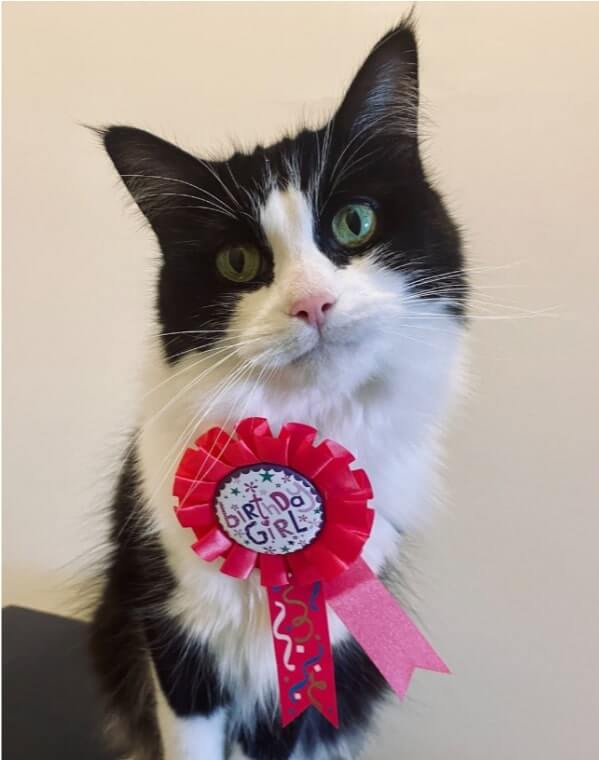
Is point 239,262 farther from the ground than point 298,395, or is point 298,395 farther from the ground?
point 239,262

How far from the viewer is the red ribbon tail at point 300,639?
0.65 metres

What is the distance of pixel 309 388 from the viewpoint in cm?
62

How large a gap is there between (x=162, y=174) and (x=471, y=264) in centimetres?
36

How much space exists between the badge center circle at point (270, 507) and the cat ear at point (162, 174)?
268mm

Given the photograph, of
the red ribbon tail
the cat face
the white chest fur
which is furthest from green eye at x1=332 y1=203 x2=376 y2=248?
the red ribbon tail

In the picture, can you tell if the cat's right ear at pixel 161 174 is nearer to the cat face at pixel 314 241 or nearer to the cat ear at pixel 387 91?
the cat face at pixel 314 241

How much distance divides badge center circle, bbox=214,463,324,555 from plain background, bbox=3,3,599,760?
0.95ft

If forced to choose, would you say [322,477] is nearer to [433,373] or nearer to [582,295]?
[433,373]

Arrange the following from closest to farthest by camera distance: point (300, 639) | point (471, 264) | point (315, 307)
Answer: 1. point (315, 307)
2. point (300, 639)
3. point (471, 264)

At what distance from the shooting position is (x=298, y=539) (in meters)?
0.60

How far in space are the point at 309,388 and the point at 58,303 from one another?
83 centimetres

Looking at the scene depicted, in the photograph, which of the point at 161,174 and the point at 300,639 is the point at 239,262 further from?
the point at 300,639

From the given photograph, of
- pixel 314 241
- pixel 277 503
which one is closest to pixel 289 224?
pixel 314 241

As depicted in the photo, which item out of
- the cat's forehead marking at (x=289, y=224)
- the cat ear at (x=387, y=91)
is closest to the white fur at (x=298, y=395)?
the cat's forehead marking at (x=289, y=224)
